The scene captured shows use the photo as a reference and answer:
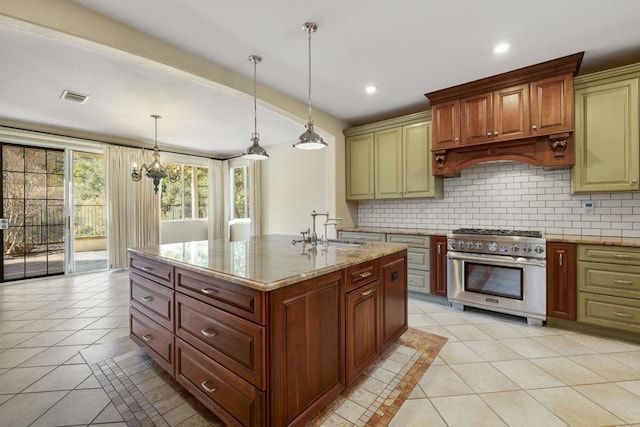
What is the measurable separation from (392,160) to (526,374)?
9.56 feet

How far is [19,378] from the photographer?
200 centimetres

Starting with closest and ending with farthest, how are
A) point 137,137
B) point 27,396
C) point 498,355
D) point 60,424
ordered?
point 60,424, point 27,396, point 498,355, point 137,137

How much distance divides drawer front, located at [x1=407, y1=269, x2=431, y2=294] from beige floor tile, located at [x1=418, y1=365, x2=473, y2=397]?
154cm

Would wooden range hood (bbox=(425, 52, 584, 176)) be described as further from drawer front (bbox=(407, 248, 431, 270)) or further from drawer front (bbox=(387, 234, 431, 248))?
drawer front (bbox=(407, 248, 431, 270))

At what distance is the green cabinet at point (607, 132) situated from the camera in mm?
2586

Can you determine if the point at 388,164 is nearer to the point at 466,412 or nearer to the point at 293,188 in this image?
the point at 293,188

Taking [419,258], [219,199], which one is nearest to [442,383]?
[419,258]

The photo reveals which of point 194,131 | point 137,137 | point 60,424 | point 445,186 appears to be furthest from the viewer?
point 137,137

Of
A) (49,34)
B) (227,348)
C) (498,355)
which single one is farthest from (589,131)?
(49,34)

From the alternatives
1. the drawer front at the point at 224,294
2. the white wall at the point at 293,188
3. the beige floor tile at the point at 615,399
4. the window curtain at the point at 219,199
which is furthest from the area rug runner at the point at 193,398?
the window curtain at the point at 219,199

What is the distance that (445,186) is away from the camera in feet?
13.1

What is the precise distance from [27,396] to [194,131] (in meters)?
4.20

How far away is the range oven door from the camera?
2853 millimetres

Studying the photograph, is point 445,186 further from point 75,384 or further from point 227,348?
point 75,384
